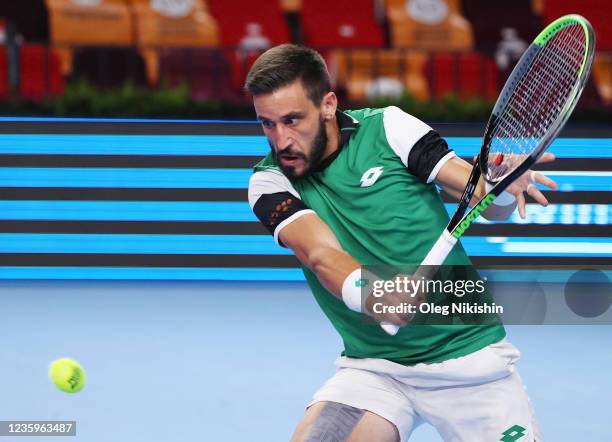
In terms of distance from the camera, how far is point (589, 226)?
7.14m

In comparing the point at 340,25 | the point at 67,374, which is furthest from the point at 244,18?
the point at 67,374

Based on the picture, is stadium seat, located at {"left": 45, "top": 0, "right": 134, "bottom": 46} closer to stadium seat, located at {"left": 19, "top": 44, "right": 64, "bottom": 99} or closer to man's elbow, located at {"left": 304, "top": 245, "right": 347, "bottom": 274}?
stadium seat, located at {"left": 19, "top": 44, "right": 64, "bottom": 99}

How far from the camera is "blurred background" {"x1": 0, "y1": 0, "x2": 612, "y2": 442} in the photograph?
5059mm

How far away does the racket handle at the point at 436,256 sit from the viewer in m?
2.88

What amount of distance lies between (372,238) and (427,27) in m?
7.45

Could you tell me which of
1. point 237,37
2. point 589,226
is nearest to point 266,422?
point 589,226

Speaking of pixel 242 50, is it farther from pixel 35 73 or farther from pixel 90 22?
pixel 90 22

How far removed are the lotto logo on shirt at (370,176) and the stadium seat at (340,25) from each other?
7258mm

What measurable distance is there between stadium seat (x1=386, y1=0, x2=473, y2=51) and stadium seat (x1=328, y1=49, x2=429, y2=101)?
0.31 metres

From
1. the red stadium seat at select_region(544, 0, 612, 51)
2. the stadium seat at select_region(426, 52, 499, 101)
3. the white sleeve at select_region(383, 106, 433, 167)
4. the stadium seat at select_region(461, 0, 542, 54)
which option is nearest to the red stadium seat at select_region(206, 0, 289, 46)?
the stadium seat at select_region(426, 52, 499, 101)

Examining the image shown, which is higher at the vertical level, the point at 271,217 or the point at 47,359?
the point at 271,217

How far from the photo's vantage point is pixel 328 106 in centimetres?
310

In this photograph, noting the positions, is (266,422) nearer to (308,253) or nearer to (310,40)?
(308,253)

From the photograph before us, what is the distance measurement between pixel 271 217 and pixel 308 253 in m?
0.19
